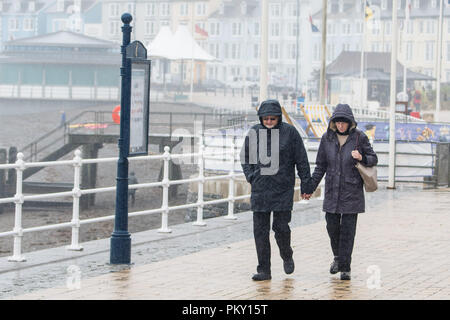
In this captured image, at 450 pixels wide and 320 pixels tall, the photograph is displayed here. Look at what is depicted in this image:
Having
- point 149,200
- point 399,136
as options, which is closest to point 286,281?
point 399,136

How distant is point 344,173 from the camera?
36.7 feet

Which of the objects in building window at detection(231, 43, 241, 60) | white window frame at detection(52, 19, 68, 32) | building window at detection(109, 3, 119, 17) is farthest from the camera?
white window frame at detection(52, 19, 68, 32)

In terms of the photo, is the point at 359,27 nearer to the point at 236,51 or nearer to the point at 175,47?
the point at 236,51

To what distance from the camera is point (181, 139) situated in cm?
4378

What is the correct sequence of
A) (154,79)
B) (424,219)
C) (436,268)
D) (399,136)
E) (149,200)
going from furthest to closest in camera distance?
(154,79) < (149,200) < (399,136) < (424,219) < (436,268)

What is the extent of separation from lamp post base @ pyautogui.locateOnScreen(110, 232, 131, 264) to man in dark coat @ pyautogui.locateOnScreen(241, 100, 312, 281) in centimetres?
177

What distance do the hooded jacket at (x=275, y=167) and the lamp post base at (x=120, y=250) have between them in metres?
1.88

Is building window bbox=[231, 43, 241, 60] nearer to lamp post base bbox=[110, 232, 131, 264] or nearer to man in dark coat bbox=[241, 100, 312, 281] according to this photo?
lamp post base bbox=[110, 232, 131, 264]

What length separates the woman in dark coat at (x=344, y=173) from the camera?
1116cm

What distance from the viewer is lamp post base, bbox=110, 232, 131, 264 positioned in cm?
1235

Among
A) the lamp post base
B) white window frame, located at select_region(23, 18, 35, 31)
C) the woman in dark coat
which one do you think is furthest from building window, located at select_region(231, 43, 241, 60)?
the woman in dark coat
